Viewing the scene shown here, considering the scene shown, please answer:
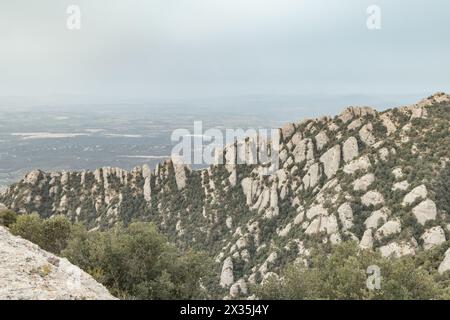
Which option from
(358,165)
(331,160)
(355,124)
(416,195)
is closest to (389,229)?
(416,195)

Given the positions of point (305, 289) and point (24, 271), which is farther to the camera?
point (305, 289)

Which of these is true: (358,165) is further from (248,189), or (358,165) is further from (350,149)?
(248,189)

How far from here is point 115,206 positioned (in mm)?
97375

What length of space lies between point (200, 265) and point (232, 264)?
36.4 m

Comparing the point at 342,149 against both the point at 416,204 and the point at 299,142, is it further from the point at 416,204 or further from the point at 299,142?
the point at 416,204

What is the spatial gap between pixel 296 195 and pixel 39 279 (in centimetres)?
6442

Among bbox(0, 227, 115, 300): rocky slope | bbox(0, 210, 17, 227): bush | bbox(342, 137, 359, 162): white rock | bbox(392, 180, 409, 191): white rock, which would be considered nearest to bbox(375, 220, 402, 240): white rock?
bbox(392, 180, 409, 191): white rock

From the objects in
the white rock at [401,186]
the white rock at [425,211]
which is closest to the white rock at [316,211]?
the white rock at [401,186]

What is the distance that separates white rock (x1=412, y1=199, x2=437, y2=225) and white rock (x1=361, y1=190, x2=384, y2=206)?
7006mm

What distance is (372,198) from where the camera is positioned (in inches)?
2494

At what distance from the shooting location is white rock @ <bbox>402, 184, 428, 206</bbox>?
57125 mm

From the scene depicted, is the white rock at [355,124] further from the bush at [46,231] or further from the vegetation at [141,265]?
the bush at [46,231]
